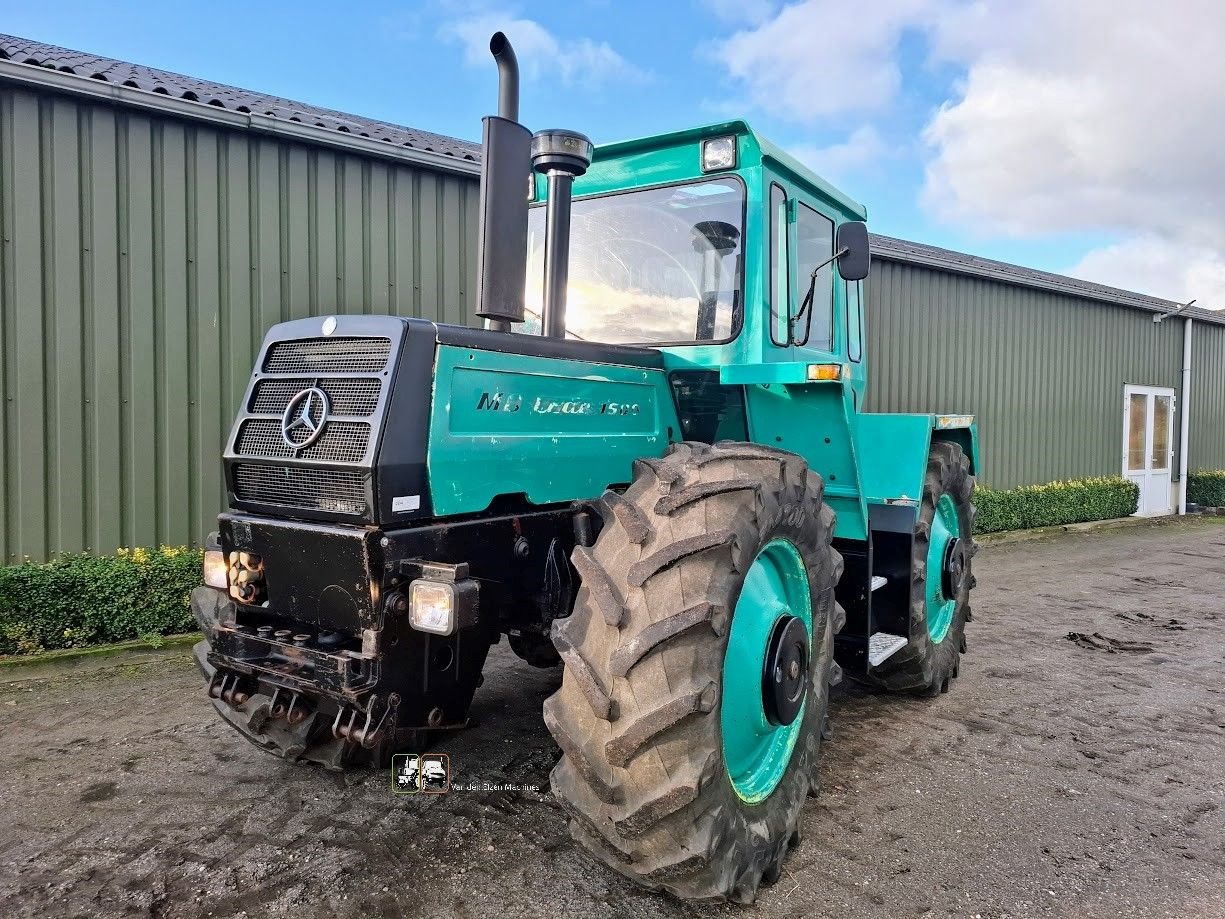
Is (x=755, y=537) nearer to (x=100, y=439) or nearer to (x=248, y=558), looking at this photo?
(x=248, y=558)

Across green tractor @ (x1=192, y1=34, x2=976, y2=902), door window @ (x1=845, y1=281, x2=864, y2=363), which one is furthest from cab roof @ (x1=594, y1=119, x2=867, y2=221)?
door window @ (x1=845, y1=281, x2=864, y2=363)

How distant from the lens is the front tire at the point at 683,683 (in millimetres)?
2260

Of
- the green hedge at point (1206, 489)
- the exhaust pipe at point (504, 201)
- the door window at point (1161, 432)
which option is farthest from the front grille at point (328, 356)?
the green hedge at point (1206, 489)

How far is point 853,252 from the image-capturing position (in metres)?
3.65

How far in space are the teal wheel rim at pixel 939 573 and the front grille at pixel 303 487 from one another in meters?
3.24

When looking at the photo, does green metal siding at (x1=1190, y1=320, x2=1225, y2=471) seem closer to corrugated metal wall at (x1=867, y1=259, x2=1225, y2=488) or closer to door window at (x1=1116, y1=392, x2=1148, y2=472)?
corrugated metal wall at (x1=867, y1=259, x2=1225, y2=488)

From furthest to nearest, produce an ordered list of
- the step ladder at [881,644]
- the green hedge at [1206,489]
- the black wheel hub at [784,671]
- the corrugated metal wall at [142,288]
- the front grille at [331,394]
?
the green hedge at [1206,489]
the corrugated metal wall at [142,288]
the step ladder at [881,644]
the black wheel hub at [784,671]
the front grille at [331,394]

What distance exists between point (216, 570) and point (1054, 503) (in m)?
12.7

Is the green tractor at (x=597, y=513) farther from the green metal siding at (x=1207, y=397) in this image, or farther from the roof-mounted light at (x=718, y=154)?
the green metal siding at (x=1207, y=397)

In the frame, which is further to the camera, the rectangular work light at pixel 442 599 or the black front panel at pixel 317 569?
the black front panel at pixel 317 569

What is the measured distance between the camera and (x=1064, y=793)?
138 inches

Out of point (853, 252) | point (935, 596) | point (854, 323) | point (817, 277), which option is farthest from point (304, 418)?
point (935, 596)

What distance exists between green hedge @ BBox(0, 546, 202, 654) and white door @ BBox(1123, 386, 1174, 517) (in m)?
15.2

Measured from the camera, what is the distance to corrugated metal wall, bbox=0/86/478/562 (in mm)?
5691
